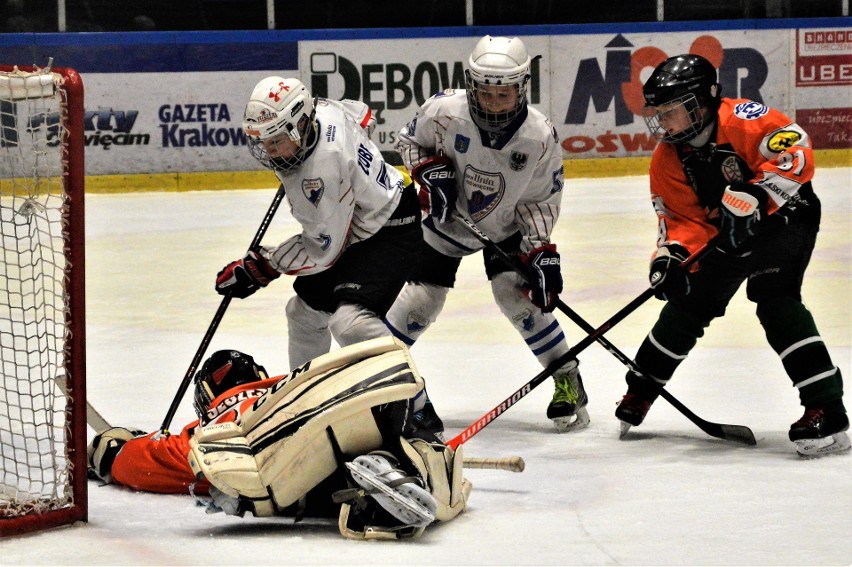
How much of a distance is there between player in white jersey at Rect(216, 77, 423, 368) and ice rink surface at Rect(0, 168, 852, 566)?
0.48m

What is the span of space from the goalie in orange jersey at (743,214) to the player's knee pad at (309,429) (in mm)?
1022

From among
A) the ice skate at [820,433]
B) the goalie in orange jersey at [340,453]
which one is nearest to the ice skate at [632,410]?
the ice skate at [820,433]

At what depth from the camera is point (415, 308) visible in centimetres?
354

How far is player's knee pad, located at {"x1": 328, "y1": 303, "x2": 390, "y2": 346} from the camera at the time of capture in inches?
117

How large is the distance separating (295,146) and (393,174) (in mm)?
425

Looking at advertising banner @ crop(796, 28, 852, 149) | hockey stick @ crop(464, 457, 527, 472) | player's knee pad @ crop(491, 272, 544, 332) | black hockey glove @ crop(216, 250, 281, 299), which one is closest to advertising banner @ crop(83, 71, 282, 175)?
advertising banner @ crop(796, 28, 852, 149)

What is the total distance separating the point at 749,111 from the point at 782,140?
0.14 meters

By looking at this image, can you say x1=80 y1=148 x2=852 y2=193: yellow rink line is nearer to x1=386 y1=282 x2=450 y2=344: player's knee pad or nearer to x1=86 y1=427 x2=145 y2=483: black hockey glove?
x1=386 y1=282 x2=450 y2=344: player's knee pad

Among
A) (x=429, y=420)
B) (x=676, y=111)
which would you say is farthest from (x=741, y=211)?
(x=429, y=420)

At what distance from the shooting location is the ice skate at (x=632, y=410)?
3271 millimetres

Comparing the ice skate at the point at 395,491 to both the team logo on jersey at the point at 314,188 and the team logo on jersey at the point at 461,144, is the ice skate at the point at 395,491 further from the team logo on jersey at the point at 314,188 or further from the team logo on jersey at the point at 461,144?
the team logo on jersey at the point at 461,144

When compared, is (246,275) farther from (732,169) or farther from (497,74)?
(732,169)

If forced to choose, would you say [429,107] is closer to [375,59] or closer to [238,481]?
[238,481]

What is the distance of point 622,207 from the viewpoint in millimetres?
7504
